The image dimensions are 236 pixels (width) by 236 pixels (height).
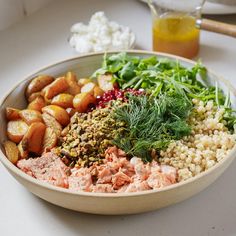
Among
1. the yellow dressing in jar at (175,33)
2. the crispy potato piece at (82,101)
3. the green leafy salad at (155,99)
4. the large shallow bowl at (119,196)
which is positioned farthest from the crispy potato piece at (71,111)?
the yellow dressing in jar at (175,33)

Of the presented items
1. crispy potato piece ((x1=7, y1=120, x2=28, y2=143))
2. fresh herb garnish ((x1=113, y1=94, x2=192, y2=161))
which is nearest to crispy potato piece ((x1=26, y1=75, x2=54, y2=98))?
crispy potato piece ((x1=7, y1=120, x2=28, y2=143))

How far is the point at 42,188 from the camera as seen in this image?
973mm

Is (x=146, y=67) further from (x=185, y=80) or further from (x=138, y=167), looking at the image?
(x=138, y=167)

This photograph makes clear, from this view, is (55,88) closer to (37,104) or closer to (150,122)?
(37,104)

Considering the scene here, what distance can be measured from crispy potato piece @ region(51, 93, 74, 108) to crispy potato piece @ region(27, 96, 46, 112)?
0.09 ft

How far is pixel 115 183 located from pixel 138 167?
6 centimetres

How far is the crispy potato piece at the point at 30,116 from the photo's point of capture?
3.92ft

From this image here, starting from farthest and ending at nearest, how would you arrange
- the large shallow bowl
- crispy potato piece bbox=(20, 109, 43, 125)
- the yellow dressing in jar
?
the yellow dressing in jar < crispy potato piece bbox=(20, 109, 43, 125) < the large shallow bowl

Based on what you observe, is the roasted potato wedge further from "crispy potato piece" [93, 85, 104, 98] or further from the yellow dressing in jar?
the yellow dressing in jar

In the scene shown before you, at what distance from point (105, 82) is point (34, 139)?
0.26 metres

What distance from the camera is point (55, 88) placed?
1281 millimetres

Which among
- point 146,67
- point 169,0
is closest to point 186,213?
point 146,67

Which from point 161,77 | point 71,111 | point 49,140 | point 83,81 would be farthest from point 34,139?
point 161,77

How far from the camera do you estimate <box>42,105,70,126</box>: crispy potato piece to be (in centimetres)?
121
